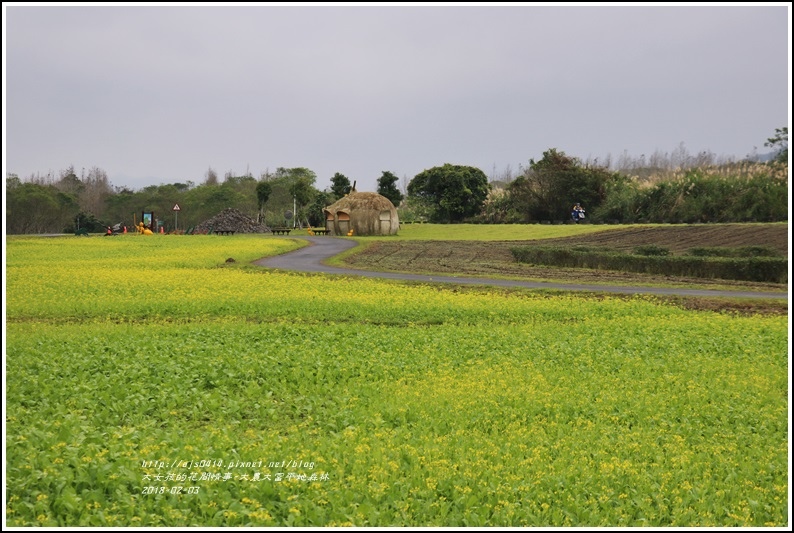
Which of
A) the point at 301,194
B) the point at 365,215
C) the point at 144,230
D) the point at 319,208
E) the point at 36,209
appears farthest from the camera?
the point at 301,194

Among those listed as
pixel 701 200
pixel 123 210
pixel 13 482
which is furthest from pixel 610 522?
pixel 123 210

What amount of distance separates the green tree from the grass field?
51.3 meters

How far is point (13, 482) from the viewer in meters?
6.42

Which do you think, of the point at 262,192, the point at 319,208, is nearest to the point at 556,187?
the point at 319,208

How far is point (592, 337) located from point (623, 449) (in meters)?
6.98

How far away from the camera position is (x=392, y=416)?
926 cm

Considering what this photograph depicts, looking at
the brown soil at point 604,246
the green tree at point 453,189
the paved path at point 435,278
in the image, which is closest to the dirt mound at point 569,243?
the brown soil at point 604,246

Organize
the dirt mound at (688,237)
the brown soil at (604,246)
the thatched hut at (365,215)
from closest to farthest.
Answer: the brown soil at (604,246) → the dirt mound at (688,237) → the thatched hut at (365,215)

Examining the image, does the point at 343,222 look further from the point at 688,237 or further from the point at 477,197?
the point at 688,237

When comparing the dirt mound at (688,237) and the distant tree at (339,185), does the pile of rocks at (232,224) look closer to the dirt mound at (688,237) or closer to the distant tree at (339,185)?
the distant tree at (339,185)

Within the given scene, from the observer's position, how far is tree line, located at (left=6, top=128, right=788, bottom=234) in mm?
49281

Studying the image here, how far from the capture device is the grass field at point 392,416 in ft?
21.3

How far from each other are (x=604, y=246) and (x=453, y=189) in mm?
30987

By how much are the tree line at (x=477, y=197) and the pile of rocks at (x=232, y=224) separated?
572 centimetres
